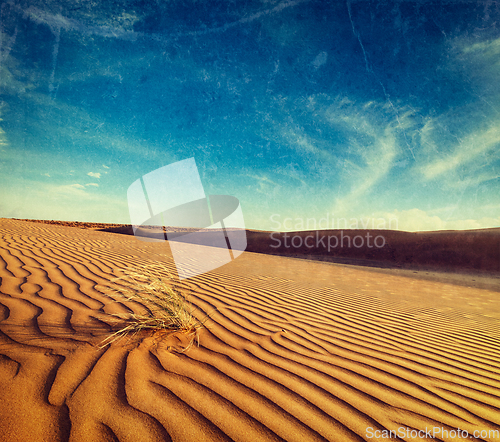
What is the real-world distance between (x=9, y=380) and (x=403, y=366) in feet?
7.98

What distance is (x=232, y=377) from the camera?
145 cm

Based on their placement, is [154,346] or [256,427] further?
[154,346]

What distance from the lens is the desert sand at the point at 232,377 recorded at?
1.09 meters

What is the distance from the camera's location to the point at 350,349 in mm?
2023

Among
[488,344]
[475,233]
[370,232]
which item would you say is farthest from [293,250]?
[488,344]

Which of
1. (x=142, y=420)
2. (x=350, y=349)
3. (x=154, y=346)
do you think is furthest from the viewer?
(x=350, y=349)

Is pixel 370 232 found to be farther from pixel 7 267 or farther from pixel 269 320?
pixel 7 267
